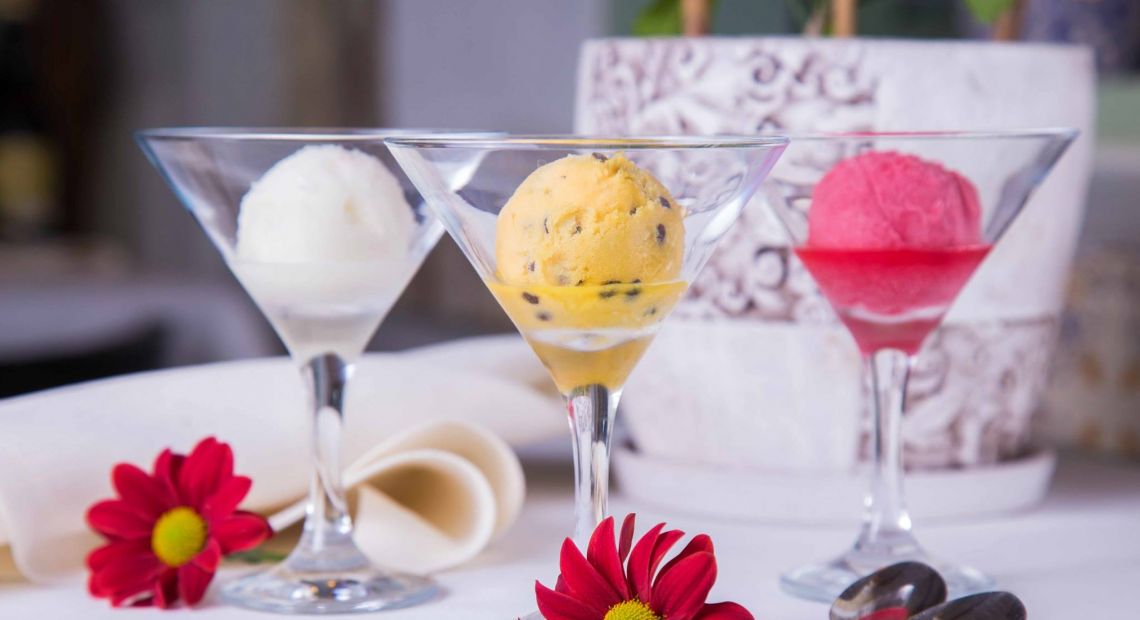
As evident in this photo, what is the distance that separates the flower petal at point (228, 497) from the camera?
0.70 meters

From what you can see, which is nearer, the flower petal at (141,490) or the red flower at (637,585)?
the red flower at (637,585)

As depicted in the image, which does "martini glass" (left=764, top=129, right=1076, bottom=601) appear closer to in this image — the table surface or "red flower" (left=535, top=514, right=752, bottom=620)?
the table surface

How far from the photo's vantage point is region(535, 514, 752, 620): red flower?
1.86 ft

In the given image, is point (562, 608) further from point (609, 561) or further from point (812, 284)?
point (812, 284)

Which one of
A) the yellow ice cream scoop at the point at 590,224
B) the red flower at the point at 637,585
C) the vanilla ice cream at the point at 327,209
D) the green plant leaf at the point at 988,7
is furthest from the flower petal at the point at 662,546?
the green plant leaf at the point at 988,7

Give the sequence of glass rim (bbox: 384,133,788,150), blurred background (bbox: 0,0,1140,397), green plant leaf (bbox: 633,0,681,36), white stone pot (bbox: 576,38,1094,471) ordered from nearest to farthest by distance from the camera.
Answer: glass rim (bbox: 384,133,788,150)
white stone pot (bbox: 576,38,1094,471)
green plant leaf (bbox: 633,0,681,36)
blurred background (bbox: 0,0,1140,397)

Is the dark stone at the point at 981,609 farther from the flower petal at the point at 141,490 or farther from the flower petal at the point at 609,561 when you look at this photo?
the flower petal at the point at 141,490

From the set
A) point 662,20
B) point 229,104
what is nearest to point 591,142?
point 662,20

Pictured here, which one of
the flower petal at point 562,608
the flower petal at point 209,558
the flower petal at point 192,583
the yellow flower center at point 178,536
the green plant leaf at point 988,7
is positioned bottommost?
the flower petal at point 562,608

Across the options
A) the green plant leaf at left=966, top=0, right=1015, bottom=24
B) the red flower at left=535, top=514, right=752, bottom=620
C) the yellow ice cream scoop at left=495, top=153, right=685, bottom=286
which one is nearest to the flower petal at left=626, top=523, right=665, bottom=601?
the red flower at left=535, top=514, right=752, bottom=620

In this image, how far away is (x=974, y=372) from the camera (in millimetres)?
844

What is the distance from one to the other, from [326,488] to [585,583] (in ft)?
0.66

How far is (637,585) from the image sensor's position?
1.89 ft

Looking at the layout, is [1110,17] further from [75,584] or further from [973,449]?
[75,584]
